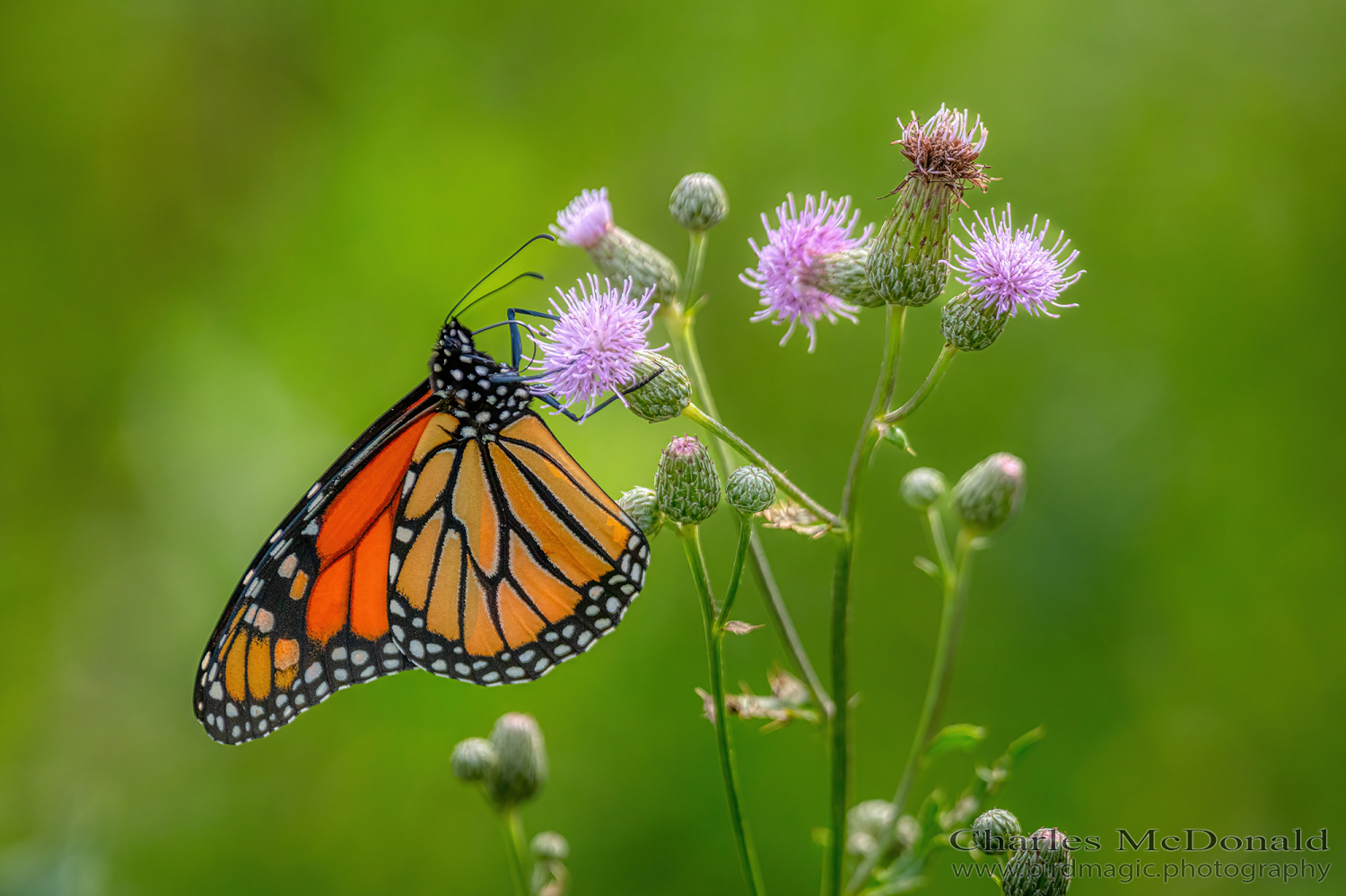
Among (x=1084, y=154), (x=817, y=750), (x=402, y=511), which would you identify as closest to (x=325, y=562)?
(x=402, y=511)

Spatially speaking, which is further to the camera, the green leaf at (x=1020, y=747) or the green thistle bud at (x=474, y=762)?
the green thistle bud at (x=474, y=762)

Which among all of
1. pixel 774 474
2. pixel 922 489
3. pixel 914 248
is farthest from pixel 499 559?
pixel 914 248

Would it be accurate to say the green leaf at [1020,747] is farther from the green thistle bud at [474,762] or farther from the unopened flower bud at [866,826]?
the green thistle bud at [474,762]

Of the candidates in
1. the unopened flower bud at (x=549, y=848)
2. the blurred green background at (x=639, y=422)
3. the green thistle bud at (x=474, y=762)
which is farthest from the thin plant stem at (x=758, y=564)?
the blurred green background at (x=639, y=422)

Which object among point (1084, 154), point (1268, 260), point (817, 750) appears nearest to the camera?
point (817, 750)

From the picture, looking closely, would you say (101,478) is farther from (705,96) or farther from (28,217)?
(705,96)

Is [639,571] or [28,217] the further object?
[28,217]

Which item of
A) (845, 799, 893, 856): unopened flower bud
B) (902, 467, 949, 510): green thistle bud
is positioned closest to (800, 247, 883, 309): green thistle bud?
(902, 467, 949, 510): green thistle bud
